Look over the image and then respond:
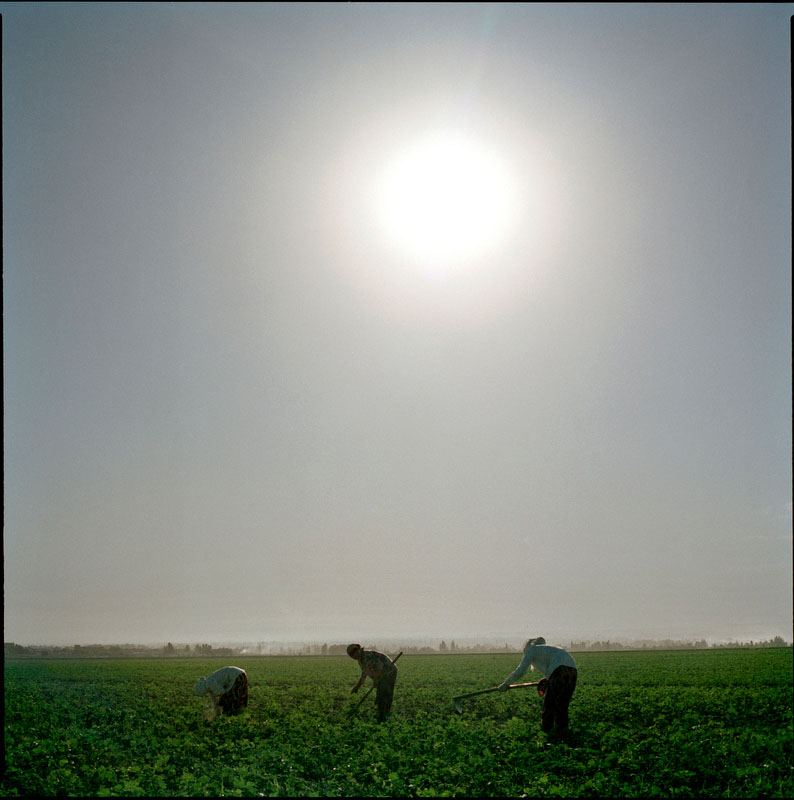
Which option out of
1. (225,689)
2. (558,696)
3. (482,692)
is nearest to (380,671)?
(482,692)

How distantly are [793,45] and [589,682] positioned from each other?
72.9ft

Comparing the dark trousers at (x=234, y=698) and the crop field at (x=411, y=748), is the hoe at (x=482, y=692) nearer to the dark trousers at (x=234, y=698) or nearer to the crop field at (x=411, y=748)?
the crop field at (x=411, y=748)

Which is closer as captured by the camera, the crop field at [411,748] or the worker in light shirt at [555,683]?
the crop field at [411,748]

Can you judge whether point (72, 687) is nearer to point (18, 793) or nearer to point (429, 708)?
point (429, 708)

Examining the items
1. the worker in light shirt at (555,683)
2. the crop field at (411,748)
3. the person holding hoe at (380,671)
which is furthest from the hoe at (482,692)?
the person holding hoe at (380,671)

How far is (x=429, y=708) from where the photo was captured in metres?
18.4

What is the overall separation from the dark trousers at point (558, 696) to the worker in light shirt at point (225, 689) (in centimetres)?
626

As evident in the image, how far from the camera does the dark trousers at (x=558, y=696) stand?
13.5 metres

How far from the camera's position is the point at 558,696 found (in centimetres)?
1354

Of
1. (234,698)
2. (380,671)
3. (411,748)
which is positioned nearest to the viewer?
(411,748)

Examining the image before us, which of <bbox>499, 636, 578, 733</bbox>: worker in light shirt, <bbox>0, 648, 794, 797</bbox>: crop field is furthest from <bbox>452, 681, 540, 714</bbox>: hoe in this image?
<bbox>0, 648, 794, 797</bbox>: crop field

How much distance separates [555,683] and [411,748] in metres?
2.76

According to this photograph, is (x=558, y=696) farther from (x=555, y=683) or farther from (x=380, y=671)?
(x=380, y=671)

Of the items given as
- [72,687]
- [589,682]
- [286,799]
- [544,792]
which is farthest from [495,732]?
[72,687]
